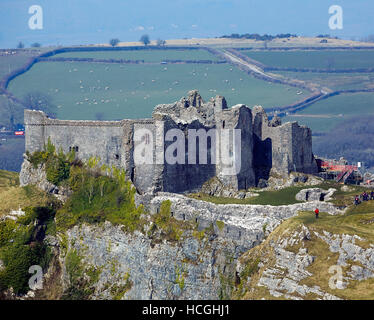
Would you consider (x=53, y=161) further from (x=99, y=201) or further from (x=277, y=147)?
(x=277, y=147)

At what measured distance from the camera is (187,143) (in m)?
91.2

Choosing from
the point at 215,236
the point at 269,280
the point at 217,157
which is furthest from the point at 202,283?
the point at 217,157

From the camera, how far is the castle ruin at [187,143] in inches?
3516

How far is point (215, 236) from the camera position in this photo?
3273 inches

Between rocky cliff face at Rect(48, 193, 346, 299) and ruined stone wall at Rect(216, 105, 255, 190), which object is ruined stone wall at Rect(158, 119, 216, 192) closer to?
ruined stone wall at Rect(216, 105, 255, 190)

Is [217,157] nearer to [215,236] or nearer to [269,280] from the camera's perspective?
[215,236]

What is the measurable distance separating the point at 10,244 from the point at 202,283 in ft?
57.1

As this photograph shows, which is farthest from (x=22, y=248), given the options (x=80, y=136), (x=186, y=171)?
(x=186, y=171)

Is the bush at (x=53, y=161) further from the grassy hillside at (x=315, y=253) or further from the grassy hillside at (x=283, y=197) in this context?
the grassy hillside at (x=315, y=253)

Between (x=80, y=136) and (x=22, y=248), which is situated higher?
(x=80, y=136)

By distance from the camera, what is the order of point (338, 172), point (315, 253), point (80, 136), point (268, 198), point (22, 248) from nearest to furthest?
1. point (315, 253)
2. point (268, 198)
3. point (22, 248)
4. point (80, 136)
5. point (338, 172)

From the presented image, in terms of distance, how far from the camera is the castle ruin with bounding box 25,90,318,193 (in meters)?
89.3

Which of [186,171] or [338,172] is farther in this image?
[338,172]

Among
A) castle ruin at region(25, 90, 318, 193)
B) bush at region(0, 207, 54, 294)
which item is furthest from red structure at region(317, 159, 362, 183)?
bush at region(0, 207, 54, 294)
